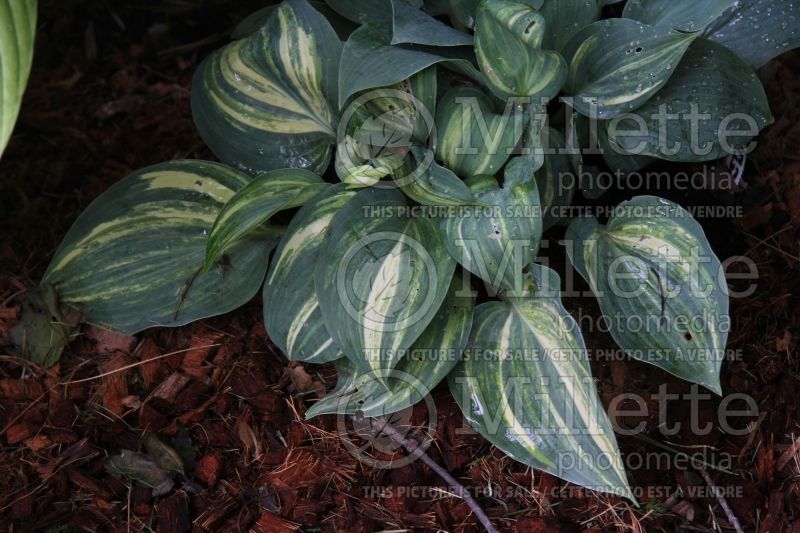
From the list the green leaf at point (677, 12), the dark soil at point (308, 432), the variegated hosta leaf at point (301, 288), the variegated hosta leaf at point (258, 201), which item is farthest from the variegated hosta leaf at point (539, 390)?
the green leaf at point (677, 12)

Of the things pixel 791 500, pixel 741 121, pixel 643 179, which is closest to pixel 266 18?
pixel 643 179

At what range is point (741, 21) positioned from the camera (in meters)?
1.44

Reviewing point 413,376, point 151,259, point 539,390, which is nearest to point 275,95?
point 151,259

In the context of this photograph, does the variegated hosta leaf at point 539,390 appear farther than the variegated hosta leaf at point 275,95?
No

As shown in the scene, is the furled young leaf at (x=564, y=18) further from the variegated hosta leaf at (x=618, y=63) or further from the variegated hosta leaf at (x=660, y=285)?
the variegated hosta leaf at (x=660, y=285)

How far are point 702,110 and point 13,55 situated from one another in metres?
1.10

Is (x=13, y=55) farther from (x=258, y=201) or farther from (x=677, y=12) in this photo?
(x=677, y=12)

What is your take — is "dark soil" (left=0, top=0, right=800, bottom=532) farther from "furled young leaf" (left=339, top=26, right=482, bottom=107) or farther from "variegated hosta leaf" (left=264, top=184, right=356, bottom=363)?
"furled young leaf" (left=339, top=26, right=482, bottom=107)

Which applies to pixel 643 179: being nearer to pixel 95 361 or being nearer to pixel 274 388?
pixel 274 388

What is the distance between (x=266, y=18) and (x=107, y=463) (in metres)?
0.91

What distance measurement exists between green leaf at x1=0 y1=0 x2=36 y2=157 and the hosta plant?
1.12 feet

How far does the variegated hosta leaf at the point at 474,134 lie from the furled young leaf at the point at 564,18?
0.18 m

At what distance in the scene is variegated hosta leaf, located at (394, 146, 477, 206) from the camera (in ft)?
4.14

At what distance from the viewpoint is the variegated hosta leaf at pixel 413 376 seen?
1.28m
